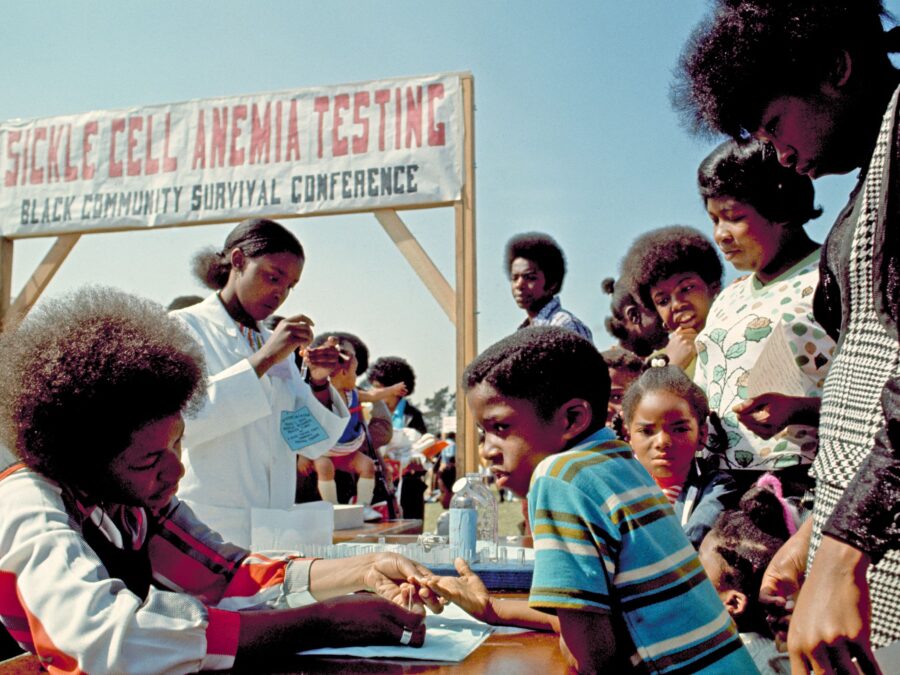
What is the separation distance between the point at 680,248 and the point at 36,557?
2.63 m

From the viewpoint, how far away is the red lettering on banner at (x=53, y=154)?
5348mm

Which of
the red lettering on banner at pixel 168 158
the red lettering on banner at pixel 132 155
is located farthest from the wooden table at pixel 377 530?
the red lettering on banner at pixel 132 155

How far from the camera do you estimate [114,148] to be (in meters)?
5.30

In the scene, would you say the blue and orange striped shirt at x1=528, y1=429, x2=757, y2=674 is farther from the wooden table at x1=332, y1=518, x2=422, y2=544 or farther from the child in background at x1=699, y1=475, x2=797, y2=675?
the wooden table at x1=332, y1=518, x2=422, y2=544

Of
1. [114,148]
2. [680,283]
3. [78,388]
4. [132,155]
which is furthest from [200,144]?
[78,388]

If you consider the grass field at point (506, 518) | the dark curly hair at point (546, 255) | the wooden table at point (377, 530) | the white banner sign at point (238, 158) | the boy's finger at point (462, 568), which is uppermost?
the white banner sign at point (238, 158)

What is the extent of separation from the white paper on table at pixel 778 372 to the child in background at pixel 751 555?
0.85ft

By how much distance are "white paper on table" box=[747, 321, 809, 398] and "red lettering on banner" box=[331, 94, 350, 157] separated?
3467 mm

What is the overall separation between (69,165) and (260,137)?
1.41 metres

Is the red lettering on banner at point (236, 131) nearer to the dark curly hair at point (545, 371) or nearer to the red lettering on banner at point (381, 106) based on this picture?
the red lettering on banner at point (381, 106)

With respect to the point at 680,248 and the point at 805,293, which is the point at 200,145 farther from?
the point at 805,293

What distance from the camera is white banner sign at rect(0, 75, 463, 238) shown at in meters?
4.80

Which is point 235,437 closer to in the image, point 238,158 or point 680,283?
point 680,283

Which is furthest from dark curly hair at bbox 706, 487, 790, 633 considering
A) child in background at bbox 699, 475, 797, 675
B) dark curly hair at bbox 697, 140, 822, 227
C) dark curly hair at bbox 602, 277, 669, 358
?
dark curly hair at bbox 602, 277, 669, 358
